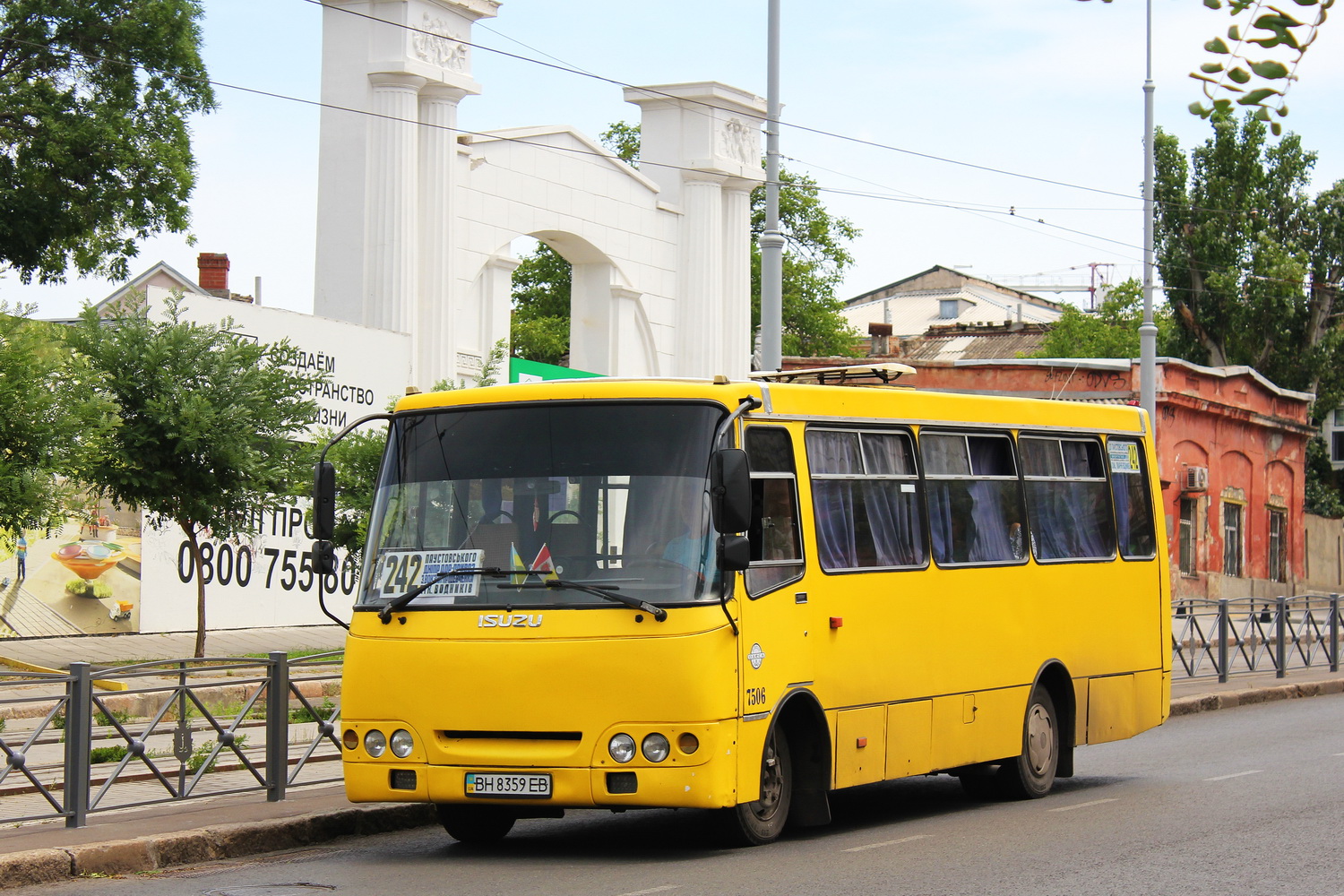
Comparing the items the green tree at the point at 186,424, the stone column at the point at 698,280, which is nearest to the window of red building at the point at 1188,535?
the stone column at the point at 698,280

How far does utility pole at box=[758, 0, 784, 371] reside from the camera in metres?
21.5

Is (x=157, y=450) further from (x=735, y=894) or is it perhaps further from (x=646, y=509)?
(x=735, y=894)

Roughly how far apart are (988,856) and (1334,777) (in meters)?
5.04

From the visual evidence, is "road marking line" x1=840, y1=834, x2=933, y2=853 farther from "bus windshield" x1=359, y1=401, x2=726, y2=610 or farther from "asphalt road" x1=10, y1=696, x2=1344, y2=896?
"bus windshield" x1=359, y1=401, x2=726, y2=610

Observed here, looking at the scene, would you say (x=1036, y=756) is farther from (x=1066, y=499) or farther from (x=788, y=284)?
(x=788, y=284)

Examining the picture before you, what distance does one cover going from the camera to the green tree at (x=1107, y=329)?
2714 inches

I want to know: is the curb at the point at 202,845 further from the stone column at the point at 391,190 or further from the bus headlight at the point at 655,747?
the stone column at the point at 391,190

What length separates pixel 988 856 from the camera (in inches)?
379

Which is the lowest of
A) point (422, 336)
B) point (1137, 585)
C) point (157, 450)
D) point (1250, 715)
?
point (1250, 715)

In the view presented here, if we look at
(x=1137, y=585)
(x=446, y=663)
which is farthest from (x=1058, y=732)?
(x=446, y=663)

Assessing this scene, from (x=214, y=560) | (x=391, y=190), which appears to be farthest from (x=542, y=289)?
(x=214, y=560)

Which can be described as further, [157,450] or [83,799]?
[157,450]

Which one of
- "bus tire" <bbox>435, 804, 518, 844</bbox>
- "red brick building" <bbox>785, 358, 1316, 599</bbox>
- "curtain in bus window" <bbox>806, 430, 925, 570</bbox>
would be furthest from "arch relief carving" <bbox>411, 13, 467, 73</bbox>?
"bus tire" <bbox>435, 804, 518, 844</bbox>

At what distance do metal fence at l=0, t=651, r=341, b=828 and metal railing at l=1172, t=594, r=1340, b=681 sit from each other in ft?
43.9
